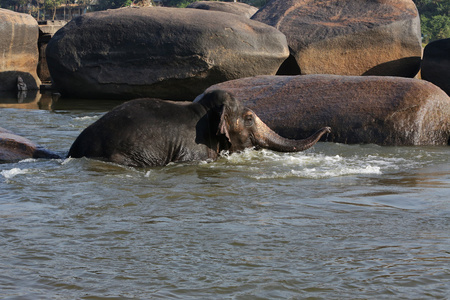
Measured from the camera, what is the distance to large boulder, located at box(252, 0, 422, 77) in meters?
14.7

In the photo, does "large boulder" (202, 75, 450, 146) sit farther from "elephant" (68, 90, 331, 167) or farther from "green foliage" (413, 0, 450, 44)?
"green foliage" (413, 0, 450, 44)

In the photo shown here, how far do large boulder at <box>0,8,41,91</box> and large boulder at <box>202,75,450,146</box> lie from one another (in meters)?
10.6

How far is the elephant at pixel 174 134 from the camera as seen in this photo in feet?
23.0

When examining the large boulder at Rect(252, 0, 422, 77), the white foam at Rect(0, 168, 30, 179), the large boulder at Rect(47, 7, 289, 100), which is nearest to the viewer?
the white foam at Rect(0, 168, 30, 179)

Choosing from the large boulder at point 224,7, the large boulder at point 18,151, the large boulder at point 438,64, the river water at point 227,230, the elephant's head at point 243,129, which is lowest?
the large boulder at point 18,151

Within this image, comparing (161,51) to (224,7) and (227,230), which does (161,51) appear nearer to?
(227,230)

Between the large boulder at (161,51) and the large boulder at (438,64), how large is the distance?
2.92 meters

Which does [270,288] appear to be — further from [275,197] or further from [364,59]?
[364,59]

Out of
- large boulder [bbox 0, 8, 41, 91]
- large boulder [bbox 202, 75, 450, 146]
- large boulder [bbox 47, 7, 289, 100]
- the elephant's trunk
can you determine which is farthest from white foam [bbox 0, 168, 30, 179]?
large boulder [bbox 0, 8, 41, 91]

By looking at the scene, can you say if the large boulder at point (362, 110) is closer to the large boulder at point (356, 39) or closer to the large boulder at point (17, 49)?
the large boulder at point (356, 39)

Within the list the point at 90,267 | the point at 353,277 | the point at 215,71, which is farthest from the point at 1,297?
the point at 215,71

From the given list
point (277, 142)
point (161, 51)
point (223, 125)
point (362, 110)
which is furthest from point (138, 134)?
point (161, 51)

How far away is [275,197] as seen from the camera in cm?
570

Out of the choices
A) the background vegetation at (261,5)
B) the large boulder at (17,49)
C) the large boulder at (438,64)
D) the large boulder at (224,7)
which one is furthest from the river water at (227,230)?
the background vegetation at (261,5)
